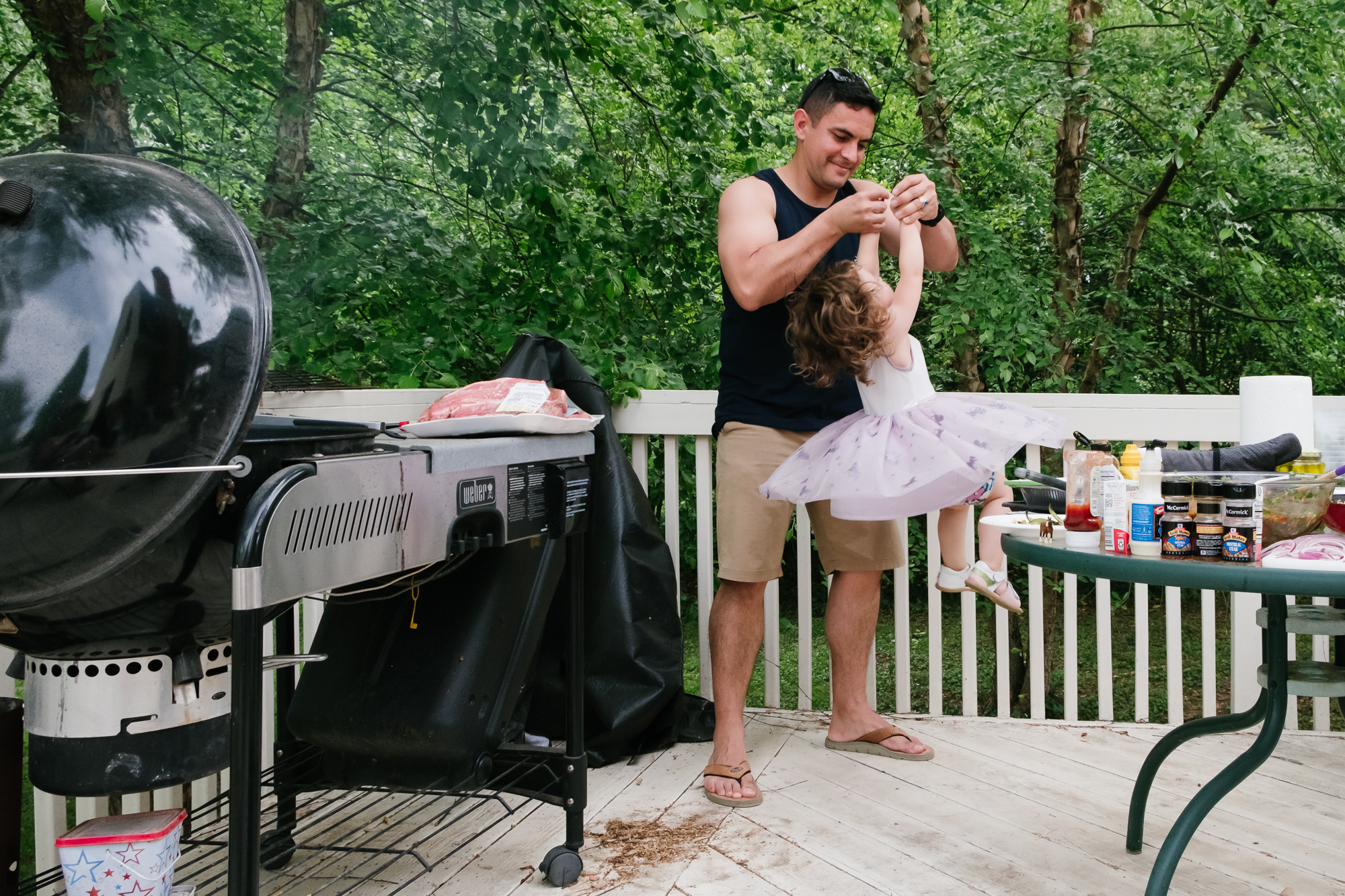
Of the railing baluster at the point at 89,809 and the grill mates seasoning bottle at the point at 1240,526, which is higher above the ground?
the grill mates seasoning bottle at the point at 1240,526

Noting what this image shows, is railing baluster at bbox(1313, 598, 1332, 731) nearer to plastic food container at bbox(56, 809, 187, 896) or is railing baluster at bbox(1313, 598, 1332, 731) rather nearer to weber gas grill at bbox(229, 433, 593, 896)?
weber gas grill at bbox(229, 433, 593, 896)

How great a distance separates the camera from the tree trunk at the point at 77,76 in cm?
305

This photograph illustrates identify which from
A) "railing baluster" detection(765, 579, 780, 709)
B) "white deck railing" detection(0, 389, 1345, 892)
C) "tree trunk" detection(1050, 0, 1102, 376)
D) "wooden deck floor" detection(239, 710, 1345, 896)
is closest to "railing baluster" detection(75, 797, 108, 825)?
"wooden deck floor" detection(239, 710, 1345, 896)

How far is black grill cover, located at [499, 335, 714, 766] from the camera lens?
2.59 m

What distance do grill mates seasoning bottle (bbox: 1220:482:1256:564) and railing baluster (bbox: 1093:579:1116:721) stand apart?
5.14ft

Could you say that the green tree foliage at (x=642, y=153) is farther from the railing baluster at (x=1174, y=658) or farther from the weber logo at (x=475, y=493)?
the railing baluster at (x=1174, y=658)

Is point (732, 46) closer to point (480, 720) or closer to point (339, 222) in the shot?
point (339, 222)

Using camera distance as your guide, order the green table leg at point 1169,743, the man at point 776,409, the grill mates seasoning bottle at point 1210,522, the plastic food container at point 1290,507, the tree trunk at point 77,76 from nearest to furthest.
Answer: the grill mates seasoning bottle at point 1210,522, the plastic food container at point 1290,507, the green table leg at point 1169,743, the man at point 776,409, the tree trunk at point 77,76

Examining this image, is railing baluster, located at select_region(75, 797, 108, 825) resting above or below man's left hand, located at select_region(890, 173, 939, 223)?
below

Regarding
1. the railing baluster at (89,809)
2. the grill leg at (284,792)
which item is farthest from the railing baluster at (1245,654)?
the railing baluster at (89,809)

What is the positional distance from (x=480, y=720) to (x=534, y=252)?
224 cm

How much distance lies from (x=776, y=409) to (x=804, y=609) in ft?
2.64

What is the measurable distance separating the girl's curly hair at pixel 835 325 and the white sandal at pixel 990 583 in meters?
0.58

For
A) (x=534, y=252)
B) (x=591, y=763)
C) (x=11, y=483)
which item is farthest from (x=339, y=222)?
(x=11, y=483)
